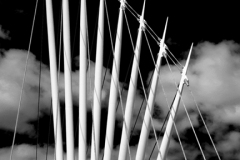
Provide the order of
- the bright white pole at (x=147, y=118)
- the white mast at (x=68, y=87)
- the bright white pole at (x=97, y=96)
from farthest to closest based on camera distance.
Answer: the bright white pole at (x=147, y=118)
the bright white pole at (x=97, y=96)
the white mast at (x=68, y=87)

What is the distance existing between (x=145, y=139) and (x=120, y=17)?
11216mm

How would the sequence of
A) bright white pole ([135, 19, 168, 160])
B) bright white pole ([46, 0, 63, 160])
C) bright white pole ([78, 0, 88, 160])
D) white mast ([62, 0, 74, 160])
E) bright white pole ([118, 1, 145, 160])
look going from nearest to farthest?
1. bright white pole ([46, 0, 63, 160])
2. white mast ([62, 0, 74, 160])
3. bright white pole ([78, 0, 88, 160])
4. bright white pole ([118, 1, 145, 160])
5. bright white pole ([135, 19, 168, 160])

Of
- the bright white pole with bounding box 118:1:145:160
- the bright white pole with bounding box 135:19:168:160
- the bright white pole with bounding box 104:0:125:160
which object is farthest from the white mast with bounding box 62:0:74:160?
the bright white pole with bounding box 135:19:168:160

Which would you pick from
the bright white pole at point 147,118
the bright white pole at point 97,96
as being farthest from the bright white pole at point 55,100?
the bright white pole at point 147,118

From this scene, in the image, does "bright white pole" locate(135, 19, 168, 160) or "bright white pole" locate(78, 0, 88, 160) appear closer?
"bright white pole" locate(78, 0, 88, 160)

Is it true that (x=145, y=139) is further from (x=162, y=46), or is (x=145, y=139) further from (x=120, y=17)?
(x=120, y=17)

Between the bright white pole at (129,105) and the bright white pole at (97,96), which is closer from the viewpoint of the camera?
the bright white pole at (97,96)

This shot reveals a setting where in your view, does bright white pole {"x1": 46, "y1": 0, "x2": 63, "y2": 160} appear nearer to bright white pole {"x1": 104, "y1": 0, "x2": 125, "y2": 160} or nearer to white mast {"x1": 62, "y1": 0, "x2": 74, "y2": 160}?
white mast {"x1": 62, "y1": 0, "x2": 74, "y2": 160}

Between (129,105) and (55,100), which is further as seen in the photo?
(129,105)

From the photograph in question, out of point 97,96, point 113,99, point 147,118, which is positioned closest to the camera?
point 97,96

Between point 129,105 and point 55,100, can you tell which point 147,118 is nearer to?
point 129,105

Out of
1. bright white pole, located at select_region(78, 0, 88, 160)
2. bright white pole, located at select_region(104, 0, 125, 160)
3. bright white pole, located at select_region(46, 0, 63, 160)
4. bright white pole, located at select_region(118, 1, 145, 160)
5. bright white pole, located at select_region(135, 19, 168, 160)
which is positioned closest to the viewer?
bright white pole, located at select_region(46, 0, 63, 160)

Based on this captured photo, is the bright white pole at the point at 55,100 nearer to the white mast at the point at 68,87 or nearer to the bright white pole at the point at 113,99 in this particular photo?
the white mast at the point at 68,87

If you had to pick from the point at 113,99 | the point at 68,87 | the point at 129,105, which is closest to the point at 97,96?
the point at 113,99
